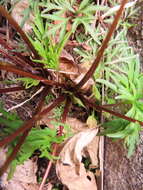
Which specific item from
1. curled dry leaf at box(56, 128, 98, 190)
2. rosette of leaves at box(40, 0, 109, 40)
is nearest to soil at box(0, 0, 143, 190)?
curled dry leaf at box(56, 128, 98, 190)

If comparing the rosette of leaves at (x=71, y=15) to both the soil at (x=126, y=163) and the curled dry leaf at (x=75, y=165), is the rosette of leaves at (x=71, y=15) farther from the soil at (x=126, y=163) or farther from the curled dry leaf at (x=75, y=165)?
the curled dry leaf at (x=75, y=165)

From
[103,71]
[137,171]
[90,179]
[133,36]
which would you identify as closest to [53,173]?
[90,179]

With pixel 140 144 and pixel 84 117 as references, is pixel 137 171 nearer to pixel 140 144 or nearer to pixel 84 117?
pixel 140 144

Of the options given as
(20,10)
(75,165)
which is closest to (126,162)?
(75,165)

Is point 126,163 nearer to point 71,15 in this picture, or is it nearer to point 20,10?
point 71,15

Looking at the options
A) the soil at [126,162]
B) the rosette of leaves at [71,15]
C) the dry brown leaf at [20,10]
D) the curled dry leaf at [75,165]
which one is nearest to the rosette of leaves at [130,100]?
the soil at [126,162]

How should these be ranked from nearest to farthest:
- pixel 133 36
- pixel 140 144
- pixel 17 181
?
pixel 140 144
pixel 133 36
pixel 17 181
